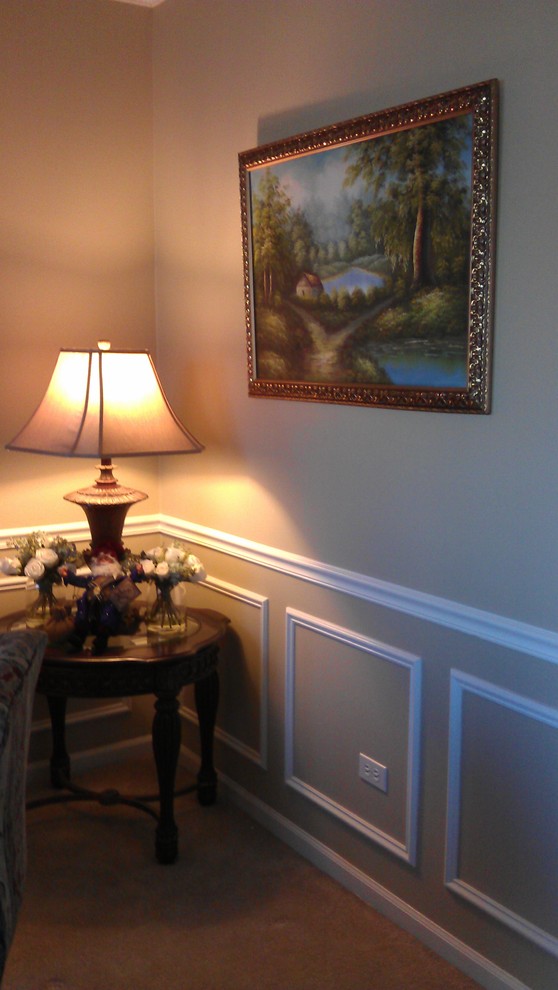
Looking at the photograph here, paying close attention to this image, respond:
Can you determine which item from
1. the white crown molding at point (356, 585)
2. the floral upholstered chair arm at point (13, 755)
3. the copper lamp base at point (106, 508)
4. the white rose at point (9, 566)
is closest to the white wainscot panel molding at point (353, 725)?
the white crown molding at point (356, 585)

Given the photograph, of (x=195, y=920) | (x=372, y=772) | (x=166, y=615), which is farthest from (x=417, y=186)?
(x=195, y=920)

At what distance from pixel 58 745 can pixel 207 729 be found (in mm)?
538

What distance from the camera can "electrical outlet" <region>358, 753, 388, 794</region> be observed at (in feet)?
7.83

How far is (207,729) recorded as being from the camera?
2.93 metres

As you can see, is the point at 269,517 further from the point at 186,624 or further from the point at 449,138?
the point at 449,138

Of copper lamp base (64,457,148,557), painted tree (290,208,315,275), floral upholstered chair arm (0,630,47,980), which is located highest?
painted tree (290,208,315,275)

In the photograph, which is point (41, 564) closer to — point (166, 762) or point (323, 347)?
point (166, 762)

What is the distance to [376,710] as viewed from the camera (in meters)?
2.40

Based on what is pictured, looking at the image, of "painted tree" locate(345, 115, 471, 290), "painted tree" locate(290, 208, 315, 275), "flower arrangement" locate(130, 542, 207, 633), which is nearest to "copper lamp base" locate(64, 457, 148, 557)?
"flower arrangement" locate(130, 542, 207, 633)

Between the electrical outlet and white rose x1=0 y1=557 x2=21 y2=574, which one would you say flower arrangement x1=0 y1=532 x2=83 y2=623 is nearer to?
white rose x1=0 y1=557 x2=21 y2=574

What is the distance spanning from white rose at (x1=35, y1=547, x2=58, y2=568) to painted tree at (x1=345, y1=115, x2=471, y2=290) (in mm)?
1249

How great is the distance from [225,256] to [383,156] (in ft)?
2.54

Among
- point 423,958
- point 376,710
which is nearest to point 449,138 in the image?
point 376,710

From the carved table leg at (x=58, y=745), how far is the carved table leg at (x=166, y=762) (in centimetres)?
53
